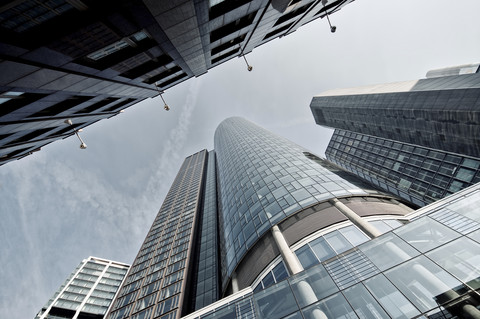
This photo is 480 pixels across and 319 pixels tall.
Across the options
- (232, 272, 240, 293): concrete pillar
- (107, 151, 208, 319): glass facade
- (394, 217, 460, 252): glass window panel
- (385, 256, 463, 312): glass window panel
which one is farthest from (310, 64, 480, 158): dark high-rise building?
(107, 151, 208, 319): glass facade

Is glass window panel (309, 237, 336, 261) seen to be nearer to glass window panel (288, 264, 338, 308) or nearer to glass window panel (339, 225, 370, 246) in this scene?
glass window panel (339, 225, 370, 246)

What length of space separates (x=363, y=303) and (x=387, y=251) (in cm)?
379

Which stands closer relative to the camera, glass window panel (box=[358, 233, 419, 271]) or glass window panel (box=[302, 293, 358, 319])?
glass window panel (box=[302, 293, 358, 319])

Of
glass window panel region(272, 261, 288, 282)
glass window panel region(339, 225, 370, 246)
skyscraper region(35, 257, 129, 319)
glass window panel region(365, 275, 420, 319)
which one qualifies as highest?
glass window panel region(365, 275, 420, 319)

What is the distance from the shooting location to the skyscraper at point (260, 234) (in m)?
21.2

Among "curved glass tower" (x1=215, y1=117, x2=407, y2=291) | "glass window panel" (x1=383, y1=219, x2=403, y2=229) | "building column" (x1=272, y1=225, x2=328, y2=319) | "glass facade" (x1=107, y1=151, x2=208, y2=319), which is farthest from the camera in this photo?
"glass facade" (x1=107, y1=151, x2=208, y2=319)

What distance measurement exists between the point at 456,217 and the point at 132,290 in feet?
182

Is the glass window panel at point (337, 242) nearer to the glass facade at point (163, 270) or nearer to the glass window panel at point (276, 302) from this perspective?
the glass window panel at point (276, 302)

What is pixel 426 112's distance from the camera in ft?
161

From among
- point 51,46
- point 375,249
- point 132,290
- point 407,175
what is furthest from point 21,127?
point 407,175

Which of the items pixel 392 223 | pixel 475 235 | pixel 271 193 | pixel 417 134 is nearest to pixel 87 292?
pixel 271 193

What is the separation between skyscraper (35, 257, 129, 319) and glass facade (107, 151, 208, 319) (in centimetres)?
4084

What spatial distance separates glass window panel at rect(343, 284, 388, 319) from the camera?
9547 mm

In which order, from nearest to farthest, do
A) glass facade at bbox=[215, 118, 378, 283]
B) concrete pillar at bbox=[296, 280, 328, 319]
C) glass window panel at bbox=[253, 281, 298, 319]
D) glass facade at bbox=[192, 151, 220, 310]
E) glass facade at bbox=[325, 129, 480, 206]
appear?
1. concrete pillar at bbox=[296, 280, 328, 319]
2. glass window panel at bbox=[253, 281, 298, 319]
3. glass facade at bbox=[215, 118, 378, 283]
4. glass facade at bbox=[192, 151, 220, 310]
5. glass facade at bbox=[325, 129, 480, 206]
